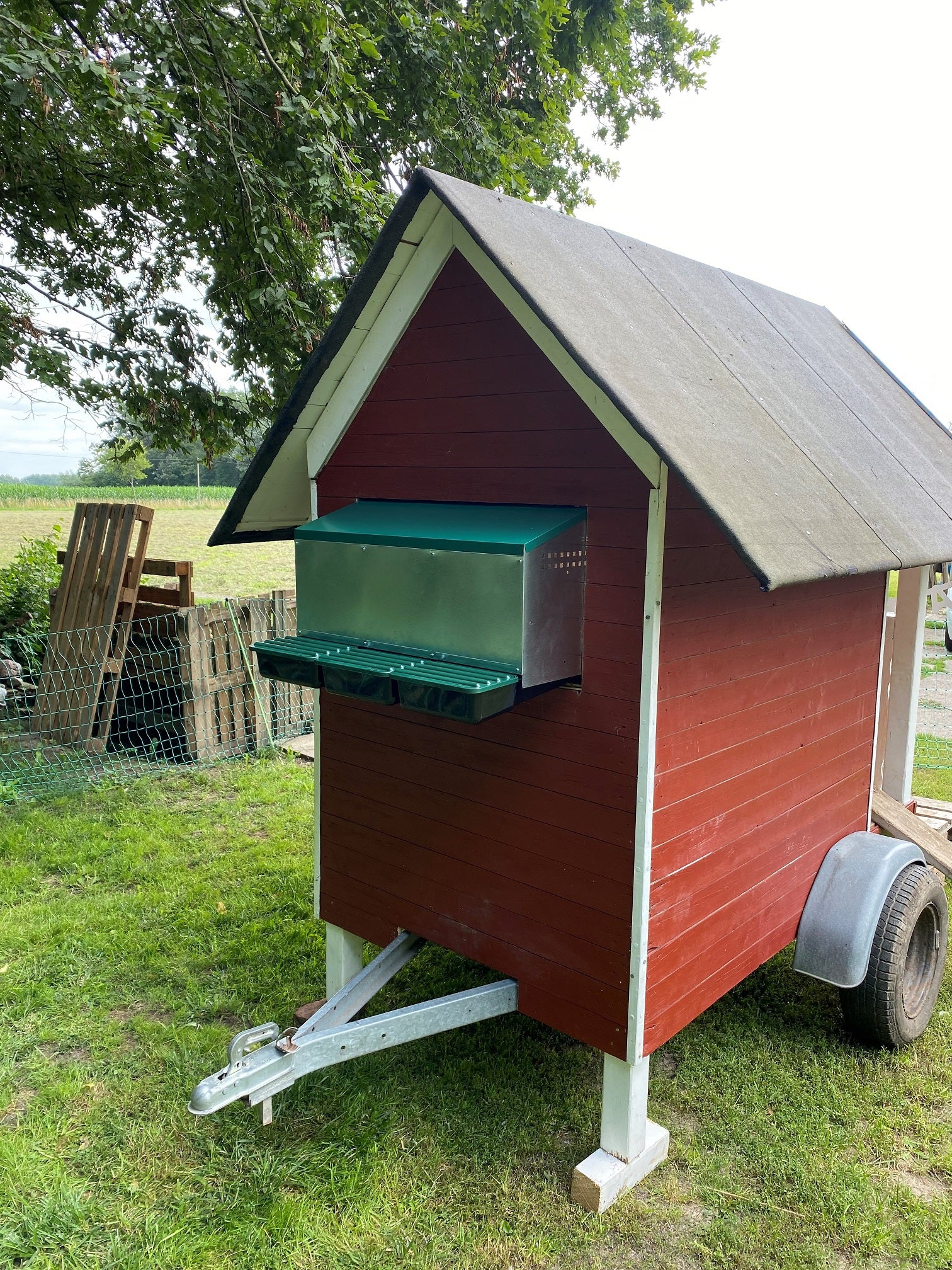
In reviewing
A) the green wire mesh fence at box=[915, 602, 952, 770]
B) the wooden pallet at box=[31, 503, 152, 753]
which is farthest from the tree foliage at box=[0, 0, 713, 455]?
the green wire mesh fence at box=[915, 602, 952, 770]

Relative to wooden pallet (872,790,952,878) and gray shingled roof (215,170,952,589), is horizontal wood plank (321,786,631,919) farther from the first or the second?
wooden pallet (872,790,952,878)

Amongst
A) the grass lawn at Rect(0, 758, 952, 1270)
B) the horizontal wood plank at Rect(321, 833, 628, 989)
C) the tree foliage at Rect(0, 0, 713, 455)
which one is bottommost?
the grass lawn at Rect(0, 758, 952, 1270)

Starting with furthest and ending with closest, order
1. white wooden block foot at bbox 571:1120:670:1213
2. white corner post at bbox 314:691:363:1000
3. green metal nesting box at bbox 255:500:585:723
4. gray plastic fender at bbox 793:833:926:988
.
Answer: white corner post at bbox 314:691:363:1000 → gray plastic fender at bbox 793:833:926:988 → white wooden block foot at bbox 571:1120:670:1213 → green metal nesting box at bbox 255:500:585:723

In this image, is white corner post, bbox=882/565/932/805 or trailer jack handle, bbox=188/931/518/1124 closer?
trailer jack handle, bbox=188/931/518/1124

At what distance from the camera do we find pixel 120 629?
7320 mm

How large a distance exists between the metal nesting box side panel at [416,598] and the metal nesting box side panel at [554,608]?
0.05 meters

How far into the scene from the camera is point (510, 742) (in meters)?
3.14

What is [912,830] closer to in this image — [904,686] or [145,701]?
[904,686]

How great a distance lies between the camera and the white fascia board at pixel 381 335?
307 centimetres

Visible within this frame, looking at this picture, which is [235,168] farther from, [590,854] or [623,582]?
[590,854]

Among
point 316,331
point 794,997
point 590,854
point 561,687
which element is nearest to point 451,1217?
point 590,854

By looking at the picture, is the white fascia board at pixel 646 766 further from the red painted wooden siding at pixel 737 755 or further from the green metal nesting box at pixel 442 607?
the green metal nesting box at pixel 442 607

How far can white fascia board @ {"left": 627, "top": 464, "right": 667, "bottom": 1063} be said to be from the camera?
8.73ft

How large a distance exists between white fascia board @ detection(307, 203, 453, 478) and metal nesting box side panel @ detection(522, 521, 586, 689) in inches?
44.2
